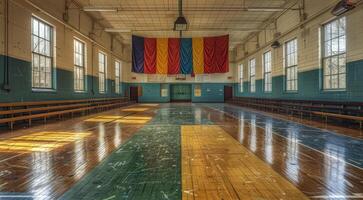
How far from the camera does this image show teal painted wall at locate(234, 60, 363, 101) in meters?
7.73

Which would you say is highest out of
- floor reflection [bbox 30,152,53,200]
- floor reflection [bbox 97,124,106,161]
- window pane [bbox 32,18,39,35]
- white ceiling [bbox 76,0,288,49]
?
white ceiling [bbox 76,0,288,49]

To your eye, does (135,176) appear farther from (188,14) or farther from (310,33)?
(188,14)

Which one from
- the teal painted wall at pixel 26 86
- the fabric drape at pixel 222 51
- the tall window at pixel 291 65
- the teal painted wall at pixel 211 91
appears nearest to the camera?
the teal painted wall at pixel 26 86

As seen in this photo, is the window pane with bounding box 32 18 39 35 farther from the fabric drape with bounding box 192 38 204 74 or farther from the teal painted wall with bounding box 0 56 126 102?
the fabric drape with bounding box 192 38 204 74

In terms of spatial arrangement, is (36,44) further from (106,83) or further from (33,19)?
(106,83)

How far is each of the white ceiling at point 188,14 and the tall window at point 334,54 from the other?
3394 millimetres

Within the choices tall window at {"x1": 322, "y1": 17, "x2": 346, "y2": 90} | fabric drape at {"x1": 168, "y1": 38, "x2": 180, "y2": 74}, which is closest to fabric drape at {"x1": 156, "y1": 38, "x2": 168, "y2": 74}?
fabric drape at {"x1": 168, "y1": 38, "x2": 180, "y2": 74}

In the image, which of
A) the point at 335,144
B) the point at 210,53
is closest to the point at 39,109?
the point at 335,144

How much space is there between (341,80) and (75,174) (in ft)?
28.5

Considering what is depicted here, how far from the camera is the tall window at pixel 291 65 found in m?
12.3

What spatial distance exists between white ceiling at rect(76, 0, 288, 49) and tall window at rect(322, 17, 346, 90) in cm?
339

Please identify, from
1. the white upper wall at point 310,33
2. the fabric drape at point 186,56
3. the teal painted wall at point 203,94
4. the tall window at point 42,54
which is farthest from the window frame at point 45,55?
the teal painted wall at point 203,94

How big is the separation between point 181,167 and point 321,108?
759 cm

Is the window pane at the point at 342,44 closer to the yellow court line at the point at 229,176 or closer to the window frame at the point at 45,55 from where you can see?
the yellow court line at the point at 229,176
